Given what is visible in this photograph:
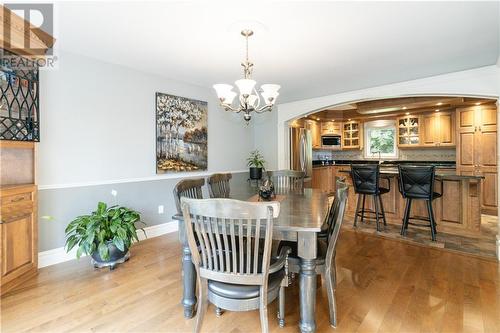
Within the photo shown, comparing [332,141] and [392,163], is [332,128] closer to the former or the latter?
[332,141]

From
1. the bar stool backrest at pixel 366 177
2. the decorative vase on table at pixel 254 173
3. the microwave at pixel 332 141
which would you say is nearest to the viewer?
the bar stool backrest at pixel 366 177

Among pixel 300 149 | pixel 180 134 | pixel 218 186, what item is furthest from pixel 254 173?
pixel 218 186

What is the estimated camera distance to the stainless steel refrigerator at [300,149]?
18.0 ft

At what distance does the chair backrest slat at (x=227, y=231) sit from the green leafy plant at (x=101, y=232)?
5.04ft

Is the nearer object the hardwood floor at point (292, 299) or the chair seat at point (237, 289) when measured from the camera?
the chair seat at point (237, 289)

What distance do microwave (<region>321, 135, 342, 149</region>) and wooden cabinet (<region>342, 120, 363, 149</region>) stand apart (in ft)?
0.55

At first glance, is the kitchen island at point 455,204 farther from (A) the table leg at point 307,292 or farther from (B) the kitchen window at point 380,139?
(A) the table leg at point 307,292

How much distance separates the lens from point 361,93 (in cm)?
418

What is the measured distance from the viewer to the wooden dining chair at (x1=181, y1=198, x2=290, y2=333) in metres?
1.36

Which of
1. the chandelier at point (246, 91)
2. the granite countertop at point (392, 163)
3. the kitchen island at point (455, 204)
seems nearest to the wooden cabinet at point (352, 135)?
the granite countertop at point (392, 163)

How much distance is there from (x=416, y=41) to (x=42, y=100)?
404cm

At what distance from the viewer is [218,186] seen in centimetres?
286

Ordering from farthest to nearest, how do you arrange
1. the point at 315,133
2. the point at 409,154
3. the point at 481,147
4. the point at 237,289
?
1. the point at 315,133
2. the point at 409,154
3. the point at 481,147
4. the point at 237,289

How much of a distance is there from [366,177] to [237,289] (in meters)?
3.27
